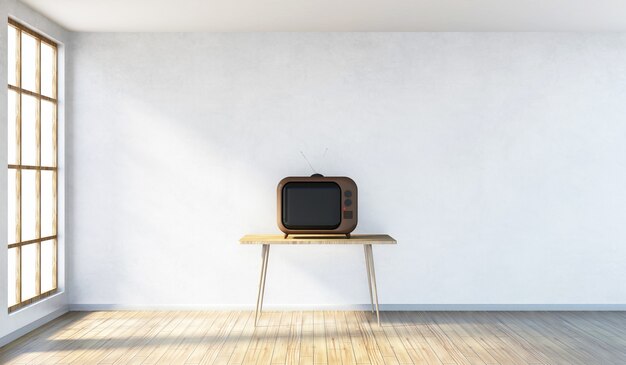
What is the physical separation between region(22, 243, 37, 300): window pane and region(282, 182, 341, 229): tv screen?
1.74 meters

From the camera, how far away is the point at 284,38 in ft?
15.4

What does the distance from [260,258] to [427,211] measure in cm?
132

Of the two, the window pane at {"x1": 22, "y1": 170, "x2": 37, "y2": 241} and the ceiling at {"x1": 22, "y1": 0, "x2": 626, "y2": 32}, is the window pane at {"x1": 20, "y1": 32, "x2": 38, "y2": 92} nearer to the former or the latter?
the ceiling at {"x1": 22, "y1": 0, "x2": 626, "y2": 32}

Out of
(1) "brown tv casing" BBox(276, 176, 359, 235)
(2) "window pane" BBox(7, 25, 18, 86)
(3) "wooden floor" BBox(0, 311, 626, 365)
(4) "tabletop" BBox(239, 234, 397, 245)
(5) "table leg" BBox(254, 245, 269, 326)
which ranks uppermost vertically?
(2) "window pane" BBox(7, 25, 18, 86)

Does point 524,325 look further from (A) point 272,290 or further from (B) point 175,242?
(B) point 175,242

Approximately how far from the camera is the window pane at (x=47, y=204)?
14.5 ft

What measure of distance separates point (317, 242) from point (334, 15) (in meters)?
1.55

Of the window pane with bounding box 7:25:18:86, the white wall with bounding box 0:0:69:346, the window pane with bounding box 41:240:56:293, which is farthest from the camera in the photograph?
the window pane with bounding box 41:240:56:293

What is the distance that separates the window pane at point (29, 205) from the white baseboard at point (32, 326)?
57 centimetres

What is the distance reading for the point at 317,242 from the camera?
4.07 metres

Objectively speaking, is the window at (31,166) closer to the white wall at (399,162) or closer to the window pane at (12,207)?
the window pane at (12,207)

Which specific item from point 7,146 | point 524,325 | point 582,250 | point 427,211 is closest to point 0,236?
point 7,146

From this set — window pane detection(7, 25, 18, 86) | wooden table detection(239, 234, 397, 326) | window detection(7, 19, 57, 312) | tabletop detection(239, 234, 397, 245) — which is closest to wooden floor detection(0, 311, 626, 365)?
wooden table detection(239, 234, 397, 326)

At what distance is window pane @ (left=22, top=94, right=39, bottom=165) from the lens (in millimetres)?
4090
